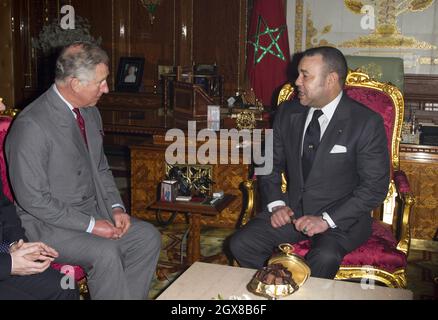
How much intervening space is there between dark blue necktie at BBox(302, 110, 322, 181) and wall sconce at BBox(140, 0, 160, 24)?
5052 mm

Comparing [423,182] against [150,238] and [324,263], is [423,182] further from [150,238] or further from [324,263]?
[150,238]

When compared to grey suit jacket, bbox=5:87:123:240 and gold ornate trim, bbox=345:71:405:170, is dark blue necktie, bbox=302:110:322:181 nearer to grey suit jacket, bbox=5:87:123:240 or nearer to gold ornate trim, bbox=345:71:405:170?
gold ornate trim, bbox=345:71:405:170

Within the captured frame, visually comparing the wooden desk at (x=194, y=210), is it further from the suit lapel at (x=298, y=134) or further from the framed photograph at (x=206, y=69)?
the framed photograph at (x=206, y=69)

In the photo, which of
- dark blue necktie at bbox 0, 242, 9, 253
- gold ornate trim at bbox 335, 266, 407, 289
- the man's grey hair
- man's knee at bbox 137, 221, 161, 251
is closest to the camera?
dark blue necktie at bbox 0, 242, 9, 253

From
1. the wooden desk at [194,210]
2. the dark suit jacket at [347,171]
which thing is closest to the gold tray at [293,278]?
the dark suit jacket at [347,171]

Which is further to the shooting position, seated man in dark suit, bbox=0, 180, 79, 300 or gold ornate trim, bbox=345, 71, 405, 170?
gold ornate trim, bbox=345, 71, 405, 170

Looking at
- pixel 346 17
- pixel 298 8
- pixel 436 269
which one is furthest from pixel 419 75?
pixel 436 269

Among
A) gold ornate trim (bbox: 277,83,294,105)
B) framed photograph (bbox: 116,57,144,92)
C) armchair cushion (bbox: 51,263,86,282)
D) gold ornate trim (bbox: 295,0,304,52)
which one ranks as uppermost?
gold ornate trim (bbox: 295,0,304,52)

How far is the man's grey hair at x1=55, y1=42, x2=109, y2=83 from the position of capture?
2660 mm

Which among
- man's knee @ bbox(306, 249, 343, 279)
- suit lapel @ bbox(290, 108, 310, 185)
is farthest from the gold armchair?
Result: suit lapel @ bbox(290, 108, 310, 185)

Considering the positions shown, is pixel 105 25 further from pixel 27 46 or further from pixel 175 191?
pixel 175 191

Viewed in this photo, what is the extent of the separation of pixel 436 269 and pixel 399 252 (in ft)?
3.87

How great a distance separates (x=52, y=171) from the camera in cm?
265

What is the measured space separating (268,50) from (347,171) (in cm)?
359
